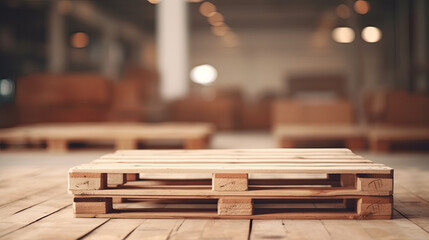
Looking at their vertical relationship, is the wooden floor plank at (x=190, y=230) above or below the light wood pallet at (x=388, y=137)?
below

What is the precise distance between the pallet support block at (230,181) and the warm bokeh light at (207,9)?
17100mm

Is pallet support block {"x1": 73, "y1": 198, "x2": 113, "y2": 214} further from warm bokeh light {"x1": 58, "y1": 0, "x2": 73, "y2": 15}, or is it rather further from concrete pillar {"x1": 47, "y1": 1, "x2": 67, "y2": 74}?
warm bokeh light {"x1": 58, "y1": 0, "x2": 73, "y2": 15}

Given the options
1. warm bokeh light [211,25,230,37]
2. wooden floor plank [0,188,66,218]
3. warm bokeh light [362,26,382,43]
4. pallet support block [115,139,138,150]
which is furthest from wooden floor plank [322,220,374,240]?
warm bokeh light [211,25,230,37]

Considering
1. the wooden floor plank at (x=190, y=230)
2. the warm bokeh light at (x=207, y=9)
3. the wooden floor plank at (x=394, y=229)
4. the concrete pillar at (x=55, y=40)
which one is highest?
the warm bokeh light at (x=207, y=9)

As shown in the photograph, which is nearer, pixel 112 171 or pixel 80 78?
pixel 112 171

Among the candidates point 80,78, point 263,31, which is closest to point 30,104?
point 80,78

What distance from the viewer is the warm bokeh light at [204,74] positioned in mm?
28953

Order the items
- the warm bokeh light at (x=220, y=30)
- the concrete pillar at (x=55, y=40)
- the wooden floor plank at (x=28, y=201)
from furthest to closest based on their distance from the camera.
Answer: the warm bokeh light at (x=220, y=30), the concrete pillar at (x=55, y=40), the wooden floor plank at (x=28, y=201)

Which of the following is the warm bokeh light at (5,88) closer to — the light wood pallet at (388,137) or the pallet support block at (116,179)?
the light wood pallet at (388,137)

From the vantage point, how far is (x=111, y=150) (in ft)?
20.7

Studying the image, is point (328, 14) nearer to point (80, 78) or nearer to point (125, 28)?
point (125, 28)

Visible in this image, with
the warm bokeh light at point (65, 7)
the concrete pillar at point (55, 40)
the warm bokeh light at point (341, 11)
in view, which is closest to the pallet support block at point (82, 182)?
the concrete pillar at point (55, 40)

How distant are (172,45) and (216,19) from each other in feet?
41.0

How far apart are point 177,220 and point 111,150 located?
4064 mm
